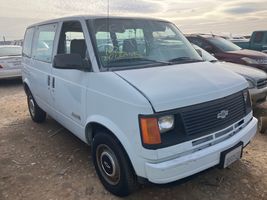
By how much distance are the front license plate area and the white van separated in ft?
0.04

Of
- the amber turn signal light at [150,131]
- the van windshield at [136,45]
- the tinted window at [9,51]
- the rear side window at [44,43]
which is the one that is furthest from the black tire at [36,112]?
the tinted window at [9,51]

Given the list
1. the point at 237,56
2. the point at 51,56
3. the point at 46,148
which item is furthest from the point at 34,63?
the point at 237,56

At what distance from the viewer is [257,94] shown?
19.1ft

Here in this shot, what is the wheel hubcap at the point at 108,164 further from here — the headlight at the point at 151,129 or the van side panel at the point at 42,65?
the van side panel at the point at 42,65

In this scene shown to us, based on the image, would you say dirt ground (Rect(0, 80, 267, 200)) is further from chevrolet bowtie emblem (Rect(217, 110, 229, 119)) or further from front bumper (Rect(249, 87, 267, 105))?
front bumper (Rect(249, 87, 267, 105))

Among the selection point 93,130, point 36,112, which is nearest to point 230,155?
→ point 93,130

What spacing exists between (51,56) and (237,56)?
542 cm

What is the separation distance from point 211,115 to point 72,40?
2.13m

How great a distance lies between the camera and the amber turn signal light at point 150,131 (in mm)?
2645

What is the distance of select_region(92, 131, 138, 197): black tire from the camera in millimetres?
3006

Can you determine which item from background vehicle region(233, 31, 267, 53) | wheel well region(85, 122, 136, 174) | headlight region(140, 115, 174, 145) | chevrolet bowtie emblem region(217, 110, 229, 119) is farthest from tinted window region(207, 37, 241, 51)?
headlight region(140, 115, 174, 145)

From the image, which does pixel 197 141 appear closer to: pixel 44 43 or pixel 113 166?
pixel 113 166

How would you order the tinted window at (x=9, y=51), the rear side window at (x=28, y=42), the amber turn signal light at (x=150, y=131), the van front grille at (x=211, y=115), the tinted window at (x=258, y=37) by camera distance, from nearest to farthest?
the amber turn signal light at (x=150, y=131) → the van front grille at (x=211, y=115) → the rear side window at (x=28, y=42) → the tinted window at (x=9, y=51) → the tinted window at (x=258, y=37)

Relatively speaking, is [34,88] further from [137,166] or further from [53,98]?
[137,166]
